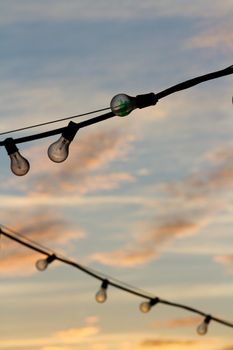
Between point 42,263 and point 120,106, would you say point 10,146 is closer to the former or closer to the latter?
point 120,106

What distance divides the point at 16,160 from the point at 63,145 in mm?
582

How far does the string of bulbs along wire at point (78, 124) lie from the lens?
8.15m

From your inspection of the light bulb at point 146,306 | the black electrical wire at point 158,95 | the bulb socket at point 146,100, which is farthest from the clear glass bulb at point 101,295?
the bulb socket at point 146,100

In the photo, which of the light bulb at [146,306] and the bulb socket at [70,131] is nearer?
the bulb socket at [70,131]

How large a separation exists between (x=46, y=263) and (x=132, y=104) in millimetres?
7757

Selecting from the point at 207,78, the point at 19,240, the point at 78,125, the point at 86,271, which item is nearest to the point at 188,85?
the point at 207,78

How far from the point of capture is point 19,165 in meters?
9.47

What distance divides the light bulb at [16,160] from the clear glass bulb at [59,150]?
326 mm

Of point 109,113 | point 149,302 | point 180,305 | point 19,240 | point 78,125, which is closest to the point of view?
point 109,113

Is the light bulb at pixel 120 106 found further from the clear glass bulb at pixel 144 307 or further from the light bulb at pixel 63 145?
the clear glass bulb at pixel 144 307

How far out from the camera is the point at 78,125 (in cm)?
923

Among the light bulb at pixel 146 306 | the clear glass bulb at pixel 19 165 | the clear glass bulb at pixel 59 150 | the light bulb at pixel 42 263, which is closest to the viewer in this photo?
the clear glass bulb at pixel 59 150

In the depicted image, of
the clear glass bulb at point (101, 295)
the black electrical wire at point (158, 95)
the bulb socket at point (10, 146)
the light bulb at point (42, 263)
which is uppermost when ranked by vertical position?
the clear glass bulb at point (101, 295)

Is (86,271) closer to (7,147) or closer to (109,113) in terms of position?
(7,147)
